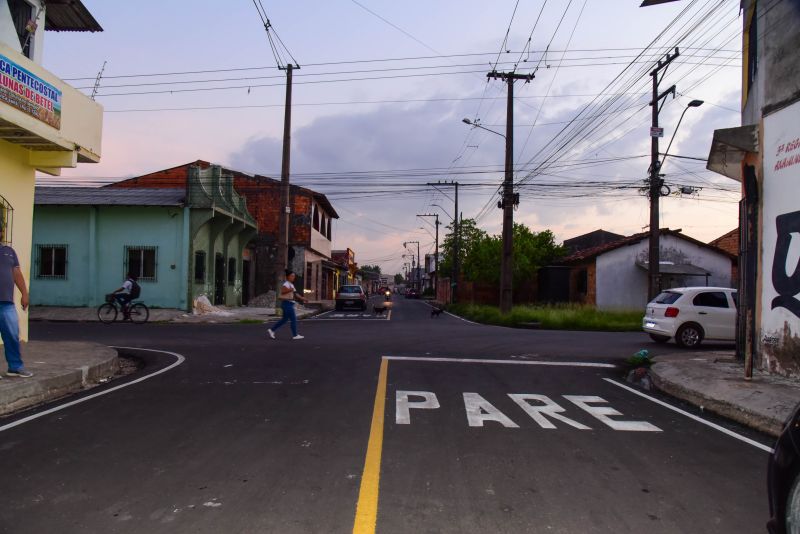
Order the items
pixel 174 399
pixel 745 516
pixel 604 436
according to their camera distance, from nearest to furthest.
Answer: pixel 745 516 → pixel 604 436 → pixel 174 399

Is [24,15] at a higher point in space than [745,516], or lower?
higher

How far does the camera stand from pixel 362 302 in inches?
1465

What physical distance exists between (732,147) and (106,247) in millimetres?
22539

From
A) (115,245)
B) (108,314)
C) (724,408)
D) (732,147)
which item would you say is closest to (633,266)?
(732,147)

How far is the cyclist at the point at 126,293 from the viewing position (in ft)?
Answer: 67.7

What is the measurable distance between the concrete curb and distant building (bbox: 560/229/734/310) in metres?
24.8

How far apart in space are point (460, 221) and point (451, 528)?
54452 millimetres

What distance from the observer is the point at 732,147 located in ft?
36.7

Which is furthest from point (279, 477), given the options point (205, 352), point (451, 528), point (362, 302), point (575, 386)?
point (362, 302)

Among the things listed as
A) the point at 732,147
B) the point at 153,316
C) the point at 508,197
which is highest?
the point at 508,197

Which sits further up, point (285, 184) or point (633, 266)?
point (285, 184)

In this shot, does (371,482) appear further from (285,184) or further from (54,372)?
(285,184)

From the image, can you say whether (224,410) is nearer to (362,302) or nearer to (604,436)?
(604,436)

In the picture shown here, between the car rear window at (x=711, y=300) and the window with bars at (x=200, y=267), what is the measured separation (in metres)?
18.9
